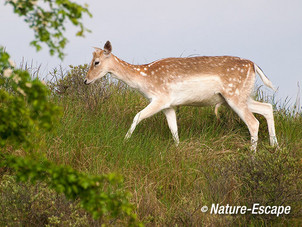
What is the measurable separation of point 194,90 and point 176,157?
1.83 m

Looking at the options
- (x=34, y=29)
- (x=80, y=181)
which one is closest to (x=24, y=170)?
(x=80, y=181)

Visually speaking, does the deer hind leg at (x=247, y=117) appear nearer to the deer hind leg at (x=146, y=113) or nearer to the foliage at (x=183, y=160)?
the foliage at (x=183, y=160)

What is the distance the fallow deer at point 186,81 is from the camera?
8.86 m

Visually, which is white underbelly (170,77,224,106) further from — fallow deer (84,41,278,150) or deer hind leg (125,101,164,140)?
deer hind leg (125,101,164,140)

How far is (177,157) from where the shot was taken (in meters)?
7.48

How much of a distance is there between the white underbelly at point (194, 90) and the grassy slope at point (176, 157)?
644mm

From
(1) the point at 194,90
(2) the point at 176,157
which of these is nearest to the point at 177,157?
(2) the point at 176,157

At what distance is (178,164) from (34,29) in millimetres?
4205

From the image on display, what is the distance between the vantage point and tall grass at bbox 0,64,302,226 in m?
6.08

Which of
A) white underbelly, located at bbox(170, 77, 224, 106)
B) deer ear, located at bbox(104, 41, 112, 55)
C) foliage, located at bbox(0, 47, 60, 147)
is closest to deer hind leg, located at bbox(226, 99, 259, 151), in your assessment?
white underbelly, located at bbox(170, 77, 224, 106)

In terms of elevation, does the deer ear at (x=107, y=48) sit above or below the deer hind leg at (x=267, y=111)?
above

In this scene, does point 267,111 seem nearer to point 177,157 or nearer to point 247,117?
point 247,117

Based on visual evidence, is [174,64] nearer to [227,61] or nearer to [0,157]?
[227,61]

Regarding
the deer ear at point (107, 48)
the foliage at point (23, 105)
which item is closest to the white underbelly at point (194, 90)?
the deer ear at point (107, 48)
